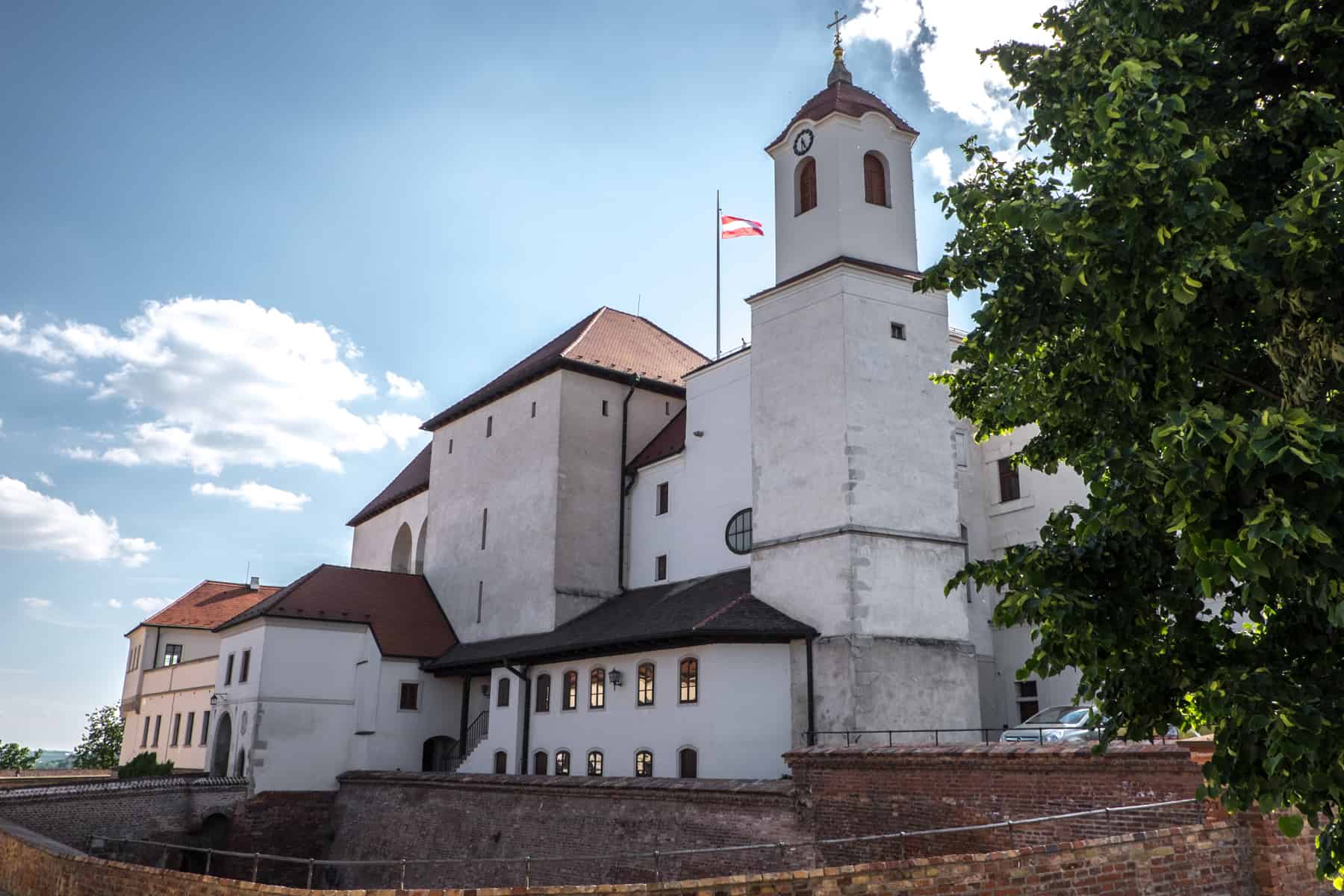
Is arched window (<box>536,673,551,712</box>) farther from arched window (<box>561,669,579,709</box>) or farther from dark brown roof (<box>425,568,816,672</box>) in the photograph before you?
arched window (<box>561,669,579,709</box>)

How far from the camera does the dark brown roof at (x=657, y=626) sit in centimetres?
2305

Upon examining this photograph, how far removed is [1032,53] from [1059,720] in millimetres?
15132

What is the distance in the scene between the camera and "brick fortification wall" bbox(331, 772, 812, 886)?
1861 centimetres

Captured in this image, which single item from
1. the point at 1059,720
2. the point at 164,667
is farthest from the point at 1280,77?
the point at 164,667

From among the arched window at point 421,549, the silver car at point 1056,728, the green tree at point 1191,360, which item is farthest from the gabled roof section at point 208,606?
the green tree at point 1191,360

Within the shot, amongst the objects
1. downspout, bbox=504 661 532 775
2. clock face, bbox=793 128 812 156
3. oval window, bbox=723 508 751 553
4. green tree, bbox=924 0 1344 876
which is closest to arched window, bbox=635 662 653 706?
oval window, bbox=723 508 751 553

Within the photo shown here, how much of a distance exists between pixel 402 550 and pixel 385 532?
174cm

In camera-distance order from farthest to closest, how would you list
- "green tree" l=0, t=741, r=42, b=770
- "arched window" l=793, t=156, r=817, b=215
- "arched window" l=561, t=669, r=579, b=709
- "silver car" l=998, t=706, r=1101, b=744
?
"green tree" l=0, t=741, r=42, b=770 < "arched window" l=561, t=669, r=579, b=709 < "arched window" l=793, t=156, r=817, b=215 < "silver car" l=998, t=706, r=1101, b=744

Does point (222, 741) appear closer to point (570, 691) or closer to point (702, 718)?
point (570, 691)

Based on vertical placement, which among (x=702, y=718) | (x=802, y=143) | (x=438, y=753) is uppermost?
(x=802, y=143)

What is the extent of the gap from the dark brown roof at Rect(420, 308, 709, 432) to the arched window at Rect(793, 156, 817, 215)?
10.4 metres

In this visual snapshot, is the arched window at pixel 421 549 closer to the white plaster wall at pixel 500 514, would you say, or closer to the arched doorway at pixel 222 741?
the white plaster wall at pixel 500 514

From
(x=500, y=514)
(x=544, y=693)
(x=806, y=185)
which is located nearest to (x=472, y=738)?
(x=544, y=693)

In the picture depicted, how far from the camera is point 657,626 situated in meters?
25.5
